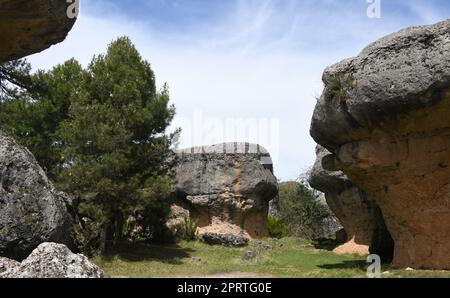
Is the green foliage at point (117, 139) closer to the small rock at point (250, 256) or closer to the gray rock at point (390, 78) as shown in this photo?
the small rock at point (250, 256)

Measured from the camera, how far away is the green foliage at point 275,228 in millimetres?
32625

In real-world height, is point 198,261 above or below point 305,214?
below

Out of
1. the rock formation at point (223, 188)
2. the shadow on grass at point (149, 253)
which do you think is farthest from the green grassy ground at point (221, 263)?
the rock formation at point (223, 188)

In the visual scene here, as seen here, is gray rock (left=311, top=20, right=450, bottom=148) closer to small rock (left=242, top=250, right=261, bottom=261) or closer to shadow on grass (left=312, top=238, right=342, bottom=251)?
small rock (left=242, top=250, right=261, bottom=261)

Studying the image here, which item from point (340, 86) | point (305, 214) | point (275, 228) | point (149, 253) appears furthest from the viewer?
point (305, 214)

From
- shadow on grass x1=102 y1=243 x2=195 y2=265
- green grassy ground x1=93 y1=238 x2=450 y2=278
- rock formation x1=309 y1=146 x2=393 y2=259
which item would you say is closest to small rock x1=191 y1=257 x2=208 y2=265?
green grassy ground x1=93 y1=238 x2=450 y2=278

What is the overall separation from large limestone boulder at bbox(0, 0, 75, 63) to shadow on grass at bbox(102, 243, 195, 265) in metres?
13.5

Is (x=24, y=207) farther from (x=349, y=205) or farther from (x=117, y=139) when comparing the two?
(x=349, y=205)

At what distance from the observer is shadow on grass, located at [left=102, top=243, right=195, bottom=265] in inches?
777

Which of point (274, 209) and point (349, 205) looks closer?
point (349, 205)

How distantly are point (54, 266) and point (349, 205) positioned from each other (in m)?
22.0

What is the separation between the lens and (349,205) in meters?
25.0

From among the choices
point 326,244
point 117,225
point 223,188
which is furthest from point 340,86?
point 326,244
